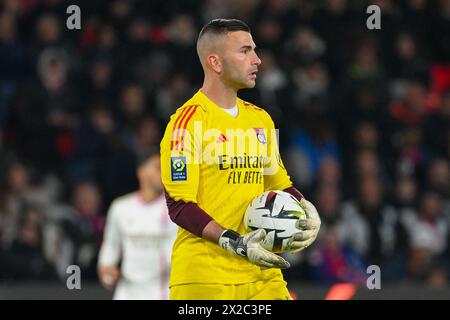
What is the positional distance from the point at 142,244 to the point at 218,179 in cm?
267

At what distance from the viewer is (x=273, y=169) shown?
21.4 feet

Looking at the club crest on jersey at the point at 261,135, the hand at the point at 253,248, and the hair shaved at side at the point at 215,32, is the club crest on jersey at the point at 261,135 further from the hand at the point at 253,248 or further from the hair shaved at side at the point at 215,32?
the hand at the point at 253,248

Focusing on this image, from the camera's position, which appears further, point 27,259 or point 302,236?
point 27,259

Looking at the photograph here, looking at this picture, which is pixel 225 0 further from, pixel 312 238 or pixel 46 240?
pixel 312 238

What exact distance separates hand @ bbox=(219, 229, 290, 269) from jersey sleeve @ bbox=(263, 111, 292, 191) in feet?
2.42

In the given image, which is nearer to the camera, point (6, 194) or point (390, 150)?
point (6, 194)

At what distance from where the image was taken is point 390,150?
13.1m

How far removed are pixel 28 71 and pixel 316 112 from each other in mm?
3209

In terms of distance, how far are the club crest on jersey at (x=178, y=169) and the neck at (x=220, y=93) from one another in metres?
0.46

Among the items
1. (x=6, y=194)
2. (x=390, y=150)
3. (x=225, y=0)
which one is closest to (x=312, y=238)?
(x=6, y=194)
